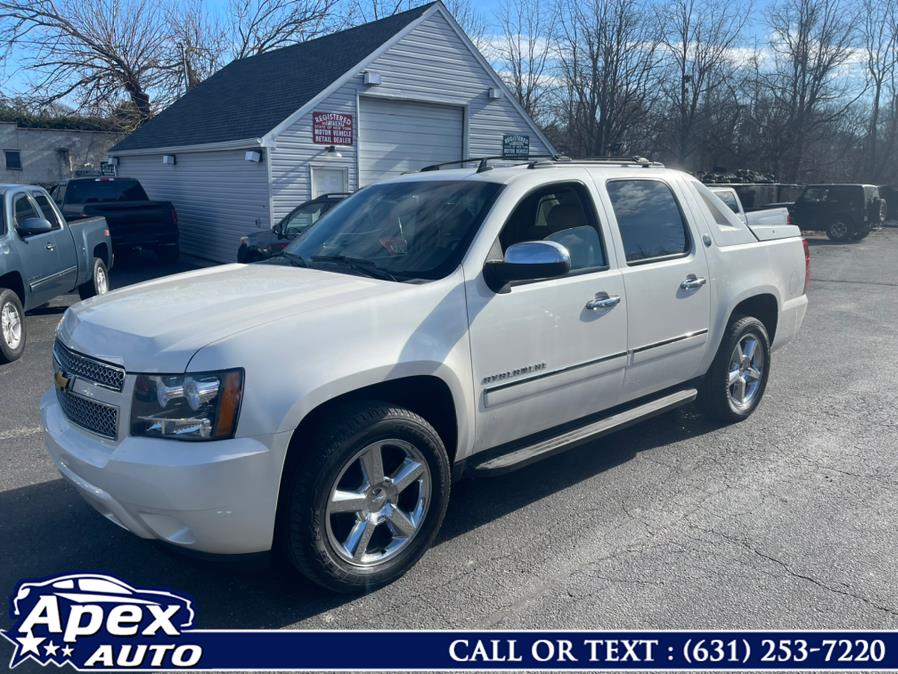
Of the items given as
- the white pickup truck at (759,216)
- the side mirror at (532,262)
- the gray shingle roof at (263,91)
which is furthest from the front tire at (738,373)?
the gray shingle roof at (263,91)

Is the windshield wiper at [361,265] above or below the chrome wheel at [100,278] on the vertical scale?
above

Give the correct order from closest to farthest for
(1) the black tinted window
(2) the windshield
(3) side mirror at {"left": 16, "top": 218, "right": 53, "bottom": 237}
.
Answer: (2) the windshield < (3) side mirror at {"left": 16, "top": 218, "right": 53, "bottom": 237} < (1) the black tinted window

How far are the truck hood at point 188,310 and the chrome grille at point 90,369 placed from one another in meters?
0.04

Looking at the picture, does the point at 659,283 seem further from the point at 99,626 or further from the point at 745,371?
the point at 99,626

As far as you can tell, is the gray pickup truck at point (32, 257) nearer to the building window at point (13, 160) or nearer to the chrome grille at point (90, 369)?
the chrome grille at point (90, 369)

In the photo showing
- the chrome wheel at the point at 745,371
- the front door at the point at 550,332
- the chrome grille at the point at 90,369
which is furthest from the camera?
the chrome wheel at the point at 745,371

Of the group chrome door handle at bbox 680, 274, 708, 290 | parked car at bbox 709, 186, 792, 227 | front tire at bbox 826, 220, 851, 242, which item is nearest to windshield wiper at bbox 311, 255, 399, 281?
chrome door handle at bbox 680, 274, 708, 290

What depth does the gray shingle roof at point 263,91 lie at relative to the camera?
1631cm

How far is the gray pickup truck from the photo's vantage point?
7.73 meters

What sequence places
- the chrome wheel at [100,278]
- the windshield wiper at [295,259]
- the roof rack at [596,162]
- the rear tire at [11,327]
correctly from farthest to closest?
the chrome wheel at [100,278] < the rear tire at [11,327] < the roof rack at [596,162] < the windshield wiper at [295,259]

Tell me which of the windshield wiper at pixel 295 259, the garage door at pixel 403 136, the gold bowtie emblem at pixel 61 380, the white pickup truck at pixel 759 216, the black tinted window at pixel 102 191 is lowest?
the gold bowtie emblem at pixel 61 380

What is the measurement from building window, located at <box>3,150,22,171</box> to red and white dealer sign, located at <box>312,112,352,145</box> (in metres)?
26.0

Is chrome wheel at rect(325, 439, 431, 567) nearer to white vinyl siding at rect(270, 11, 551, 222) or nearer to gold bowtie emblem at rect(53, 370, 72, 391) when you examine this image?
gold bowtie emblem at rect(53, 370, 72, 391)

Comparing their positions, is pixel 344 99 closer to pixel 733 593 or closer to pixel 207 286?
pixel 207 286
